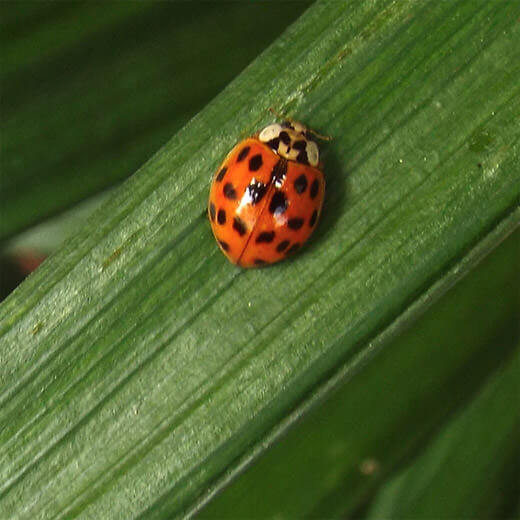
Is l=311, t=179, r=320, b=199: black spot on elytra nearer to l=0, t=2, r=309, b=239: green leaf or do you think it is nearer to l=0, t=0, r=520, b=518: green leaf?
l=0, t=0, r=520, b=518: green leaf

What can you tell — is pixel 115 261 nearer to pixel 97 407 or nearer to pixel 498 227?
pixel 97 407

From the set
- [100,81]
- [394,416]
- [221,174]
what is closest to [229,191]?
[221,174]

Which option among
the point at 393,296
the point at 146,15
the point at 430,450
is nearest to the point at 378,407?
the point at 430,450

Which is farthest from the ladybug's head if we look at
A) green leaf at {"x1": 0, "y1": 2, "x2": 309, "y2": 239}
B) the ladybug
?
green leaf at {"x1": 0, "y1": 2, "x2": 309, "y2": 239}

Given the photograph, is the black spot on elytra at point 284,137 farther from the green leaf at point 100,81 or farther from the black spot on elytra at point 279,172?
the green leaf at point 100,81

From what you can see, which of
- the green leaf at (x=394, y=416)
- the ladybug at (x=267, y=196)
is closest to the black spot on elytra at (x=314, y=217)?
the ladybug at (x=267, y=196)
